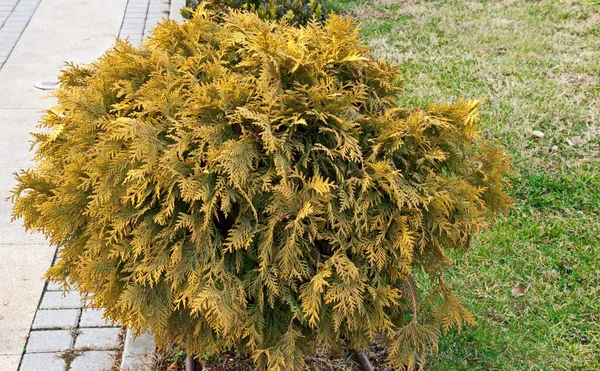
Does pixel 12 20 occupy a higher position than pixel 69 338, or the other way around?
pixel 69 338

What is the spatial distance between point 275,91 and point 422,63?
4999 mm

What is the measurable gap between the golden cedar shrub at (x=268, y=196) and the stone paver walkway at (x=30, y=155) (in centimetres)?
93

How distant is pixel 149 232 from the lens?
8.64 feet

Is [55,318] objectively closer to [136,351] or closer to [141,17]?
[136,351]

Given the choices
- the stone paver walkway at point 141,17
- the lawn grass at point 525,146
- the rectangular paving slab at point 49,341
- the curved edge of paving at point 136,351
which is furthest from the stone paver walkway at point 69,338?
the stone paver walkway at point 141,17

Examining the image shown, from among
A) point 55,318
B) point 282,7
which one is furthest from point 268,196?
point 282,7

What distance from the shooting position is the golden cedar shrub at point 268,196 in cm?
253

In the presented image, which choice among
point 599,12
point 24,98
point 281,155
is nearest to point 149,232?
point 281,155

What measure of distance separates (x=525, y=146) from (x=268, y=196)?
3734 mm

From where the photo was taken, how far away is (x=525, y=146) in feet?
18.1

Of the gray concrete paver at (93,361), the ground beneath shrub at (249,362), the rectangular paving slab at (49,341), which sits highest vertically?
the ground beneath shrub at (249,362)

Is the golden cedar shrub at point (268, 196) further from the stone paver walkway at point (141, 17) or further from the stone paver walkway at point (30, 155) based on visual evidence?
the stone paver walkway at point (141, 17)

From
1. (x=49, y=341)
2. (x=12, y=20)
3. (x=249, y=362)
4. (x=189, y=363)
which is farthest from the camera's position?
(x=12, y=20)

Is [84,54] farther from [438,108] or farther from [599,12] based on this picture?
[599,12]
